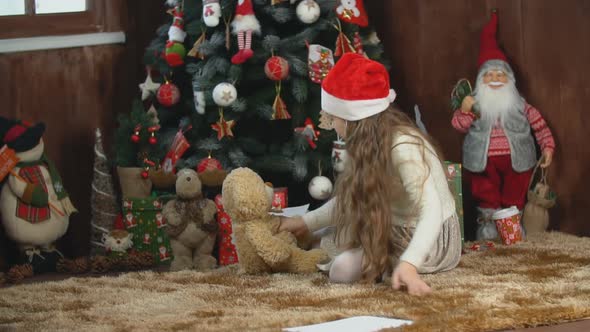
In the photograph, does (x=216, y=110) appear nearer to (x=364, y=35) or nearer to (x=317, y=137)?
(x=317, y=137)

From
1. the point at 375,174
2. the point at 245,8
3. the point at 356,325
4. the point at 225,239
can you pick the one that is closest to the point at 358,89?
the point at 375,174

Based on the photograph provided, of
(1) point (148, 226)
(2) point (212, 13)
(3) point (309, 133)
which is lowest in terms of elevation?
(1) point (148, 226)

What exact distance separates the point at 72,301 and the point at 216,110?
1.33m

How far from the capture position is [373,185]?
2846 mm

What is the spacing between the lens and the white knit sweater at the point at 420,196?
2676mm

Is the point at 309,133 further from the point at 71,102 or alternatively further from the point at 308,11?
the point at 71,102

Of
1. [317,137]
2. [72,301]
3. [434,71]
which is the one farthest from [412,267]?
[434,71]

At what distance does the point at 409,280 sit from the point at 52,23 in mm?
2312

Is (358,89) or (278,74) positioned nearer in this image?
(358,89)

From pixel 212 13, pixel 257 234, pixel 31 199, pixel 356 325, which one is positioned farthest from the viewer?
pixel 212 13

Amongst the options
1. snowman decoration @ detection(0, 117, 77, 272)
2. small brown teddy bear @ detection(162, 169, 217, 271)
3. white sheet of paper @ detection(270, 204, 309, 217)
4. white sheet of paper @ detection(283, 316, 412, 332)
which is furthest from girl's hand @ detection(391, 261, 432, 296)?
snowman decoration @ detection(0, 117, 77, 272)

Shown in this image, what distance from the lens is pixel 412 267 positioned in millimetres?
2648

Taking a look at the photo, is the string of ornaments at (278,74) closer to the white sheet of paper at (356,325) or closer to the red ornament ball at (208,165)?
the red ornament ball at (208,165)

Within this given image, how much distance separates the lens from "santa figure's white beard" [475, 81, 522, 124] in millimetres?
3996
